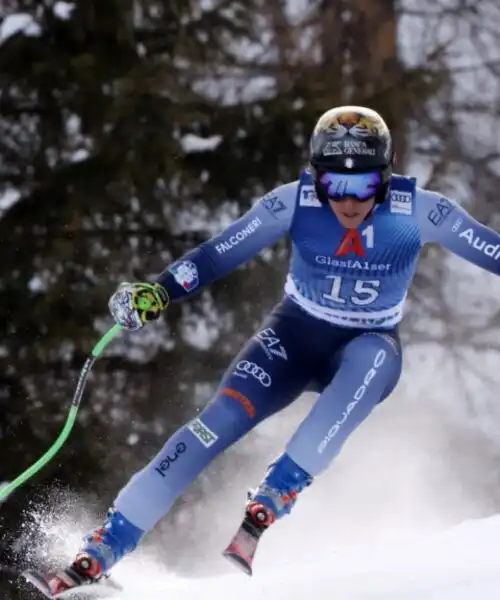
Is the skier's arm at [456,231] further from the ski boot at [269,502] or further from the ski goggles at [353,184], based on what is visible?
the ski boot at [269,502]

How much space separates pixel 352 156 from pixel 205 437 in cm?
118

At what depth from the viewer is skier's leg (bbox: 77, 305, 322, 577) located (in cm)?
323

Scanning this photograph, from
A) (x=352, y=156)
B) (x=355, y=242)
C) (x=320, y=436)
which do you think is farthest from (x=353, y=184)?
(x=320, y=436)

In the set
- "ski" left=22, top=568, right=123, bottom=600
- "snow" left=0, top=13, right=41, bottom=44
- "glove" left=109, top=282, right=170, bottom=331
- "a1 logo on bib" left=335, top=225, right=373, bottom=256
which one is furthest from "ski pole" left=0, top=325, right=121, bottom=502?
"snow" left=0, top=13, right=41, bottom=44

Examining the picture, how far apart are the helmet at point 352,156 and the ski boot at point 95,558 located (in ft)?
4.76

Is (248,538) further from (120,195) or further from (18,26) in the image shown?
(18,26)

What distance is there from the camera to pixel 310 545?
6.38m

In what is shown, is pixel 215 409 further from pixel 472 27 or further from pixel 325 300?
pixel 472 27

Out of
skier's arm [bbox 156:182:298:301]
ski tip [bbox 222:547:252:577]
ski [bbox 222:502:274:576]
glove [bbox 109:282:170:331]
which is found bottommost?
ski tip [bbox 222:547:252:577]

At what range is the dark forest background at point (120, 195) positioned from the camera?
8.20 meters

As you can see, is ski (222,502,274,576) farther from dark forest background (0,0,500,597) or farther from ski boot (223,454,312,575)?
dark forest background (0,0,500,597)

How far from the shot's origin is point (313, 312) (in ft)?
12.0

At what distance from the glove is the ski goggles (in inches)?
31.0

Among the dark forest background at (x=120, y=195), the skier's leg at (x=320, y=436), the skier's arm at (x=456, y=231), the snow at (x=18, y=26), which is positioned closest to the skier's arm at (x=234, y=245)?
the skier's arm at (x=456, y=231)
